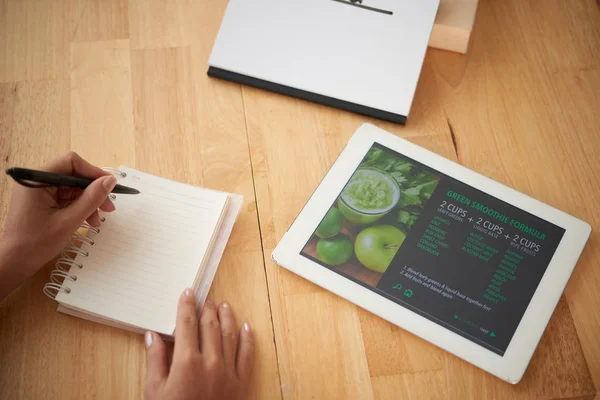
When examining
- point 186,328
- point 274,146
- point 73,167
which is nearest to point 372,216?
point 274,146

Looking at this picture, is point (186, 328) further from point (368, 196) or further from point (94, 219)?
point (368, 196)

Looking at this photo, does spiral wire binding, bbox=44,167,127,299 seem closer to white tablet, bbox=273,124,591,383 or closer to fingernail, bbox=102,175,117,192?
fingernail, bbox=102,175,117,192

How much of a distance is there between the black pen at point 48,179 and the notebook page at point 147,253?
0.04 meters

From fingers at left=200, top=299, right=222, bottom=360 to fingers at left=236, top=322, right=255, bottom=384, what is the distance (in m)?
0.03

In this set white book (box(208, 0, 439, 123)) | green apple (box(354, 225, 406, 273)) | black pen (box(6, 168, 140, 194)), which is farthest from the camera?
white book (box(208, 0, 439, 123))

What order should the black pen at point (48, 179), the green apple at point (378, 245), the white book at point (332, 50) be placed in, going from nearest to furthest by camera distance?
the black pen at point (48, 179), the green apple at point (378, 245), the white book at point (332, 50)

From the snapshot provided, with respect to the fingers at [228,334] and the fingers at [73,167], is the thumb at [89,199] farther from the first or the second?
the fingers at [228,334]

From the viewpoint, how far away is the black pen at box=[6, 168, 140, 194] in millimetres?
668

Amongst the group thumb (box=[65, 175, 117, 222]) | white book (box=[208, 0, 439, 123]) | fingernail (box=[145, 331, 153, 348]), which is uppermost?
white book (box=[208, 0, 439, 123])

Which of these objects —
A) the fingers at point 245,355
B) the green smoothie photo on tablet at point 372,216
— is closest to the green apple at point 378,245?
the green smoothie photo on tablet at point 372,216

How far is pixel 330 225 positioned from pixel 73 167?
1.16 feet

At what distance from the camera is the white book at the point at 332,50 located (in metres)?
0.88

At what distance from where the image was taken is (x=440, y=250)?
0.77 m

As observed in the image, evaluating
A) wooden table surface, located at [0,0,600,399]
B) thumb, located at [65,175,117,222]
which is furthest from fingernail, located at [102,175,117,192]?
wooden table surface, located at [0,0,600,399]
